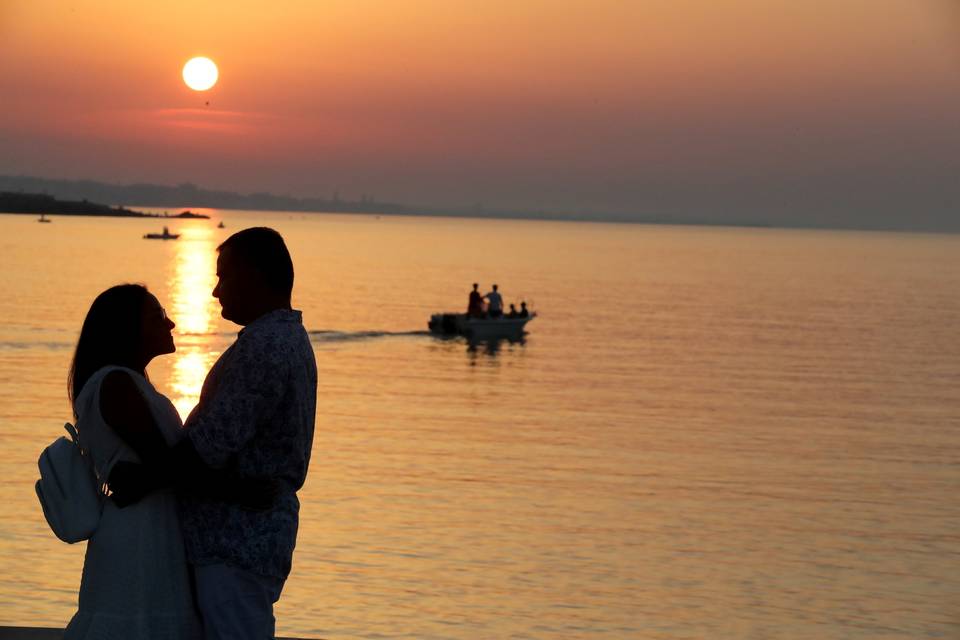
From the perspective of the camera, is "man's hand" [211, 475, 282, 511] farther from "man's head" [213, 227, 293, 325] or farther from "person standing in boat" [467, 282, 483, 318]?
"person standing in boat" [467, 282, 483, 318]

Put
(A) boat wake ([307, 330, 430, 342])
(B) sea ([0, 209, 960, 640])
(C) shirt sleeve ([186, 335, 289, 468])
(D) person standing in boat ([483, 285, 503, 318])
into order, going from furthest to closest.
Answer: (D) person standing in boat ([483, 285, 503, 318])
(A) boat wake ([307, 330, 430, 342])
(B) sea ([0, 209, 960, 640])
(C) shirt sleeve ([186, 335, 289, 468])

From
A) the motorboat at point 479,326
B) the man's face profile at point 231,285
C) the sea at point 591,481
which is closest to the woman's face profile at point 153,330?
the man's face profile at point 231,285

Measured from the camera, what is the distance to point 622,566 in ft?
45.9

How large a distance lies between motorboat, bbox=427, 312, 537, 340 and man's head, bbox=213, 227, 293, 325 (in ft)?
134

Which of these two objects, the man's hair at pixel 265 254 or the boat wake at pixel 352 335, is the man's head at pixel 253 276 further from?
the boat wake at pixel 352 335

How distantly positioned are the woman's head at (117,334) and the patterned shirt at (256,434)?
0.72 feet

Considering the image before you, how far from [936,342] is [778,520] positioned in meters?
40.2

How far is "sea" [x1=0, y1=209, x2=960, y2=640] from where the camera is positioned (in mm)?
12172

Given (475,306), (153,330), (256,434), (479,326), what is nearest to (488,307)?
(475,306)

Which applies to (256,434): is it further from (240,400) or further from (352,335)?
(352,335)

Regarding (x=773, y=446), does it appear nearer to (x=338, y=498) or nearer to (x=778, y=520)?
(x=778, y=520)

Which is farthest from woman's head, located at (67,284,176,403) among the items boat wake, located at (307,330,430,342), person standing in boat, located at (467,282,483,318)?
person standing in boat, located at (467,282,483,318)

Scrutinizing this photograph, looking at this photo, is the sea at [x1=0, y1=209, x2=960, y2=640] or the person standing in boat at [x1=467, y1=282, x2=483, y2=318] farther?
the person standing in boat at [x1=467, y1=282, x2=483, y2=318]

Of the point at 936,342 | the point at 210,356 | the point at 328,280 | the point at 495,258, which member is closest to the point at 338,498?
the point at 210,356
